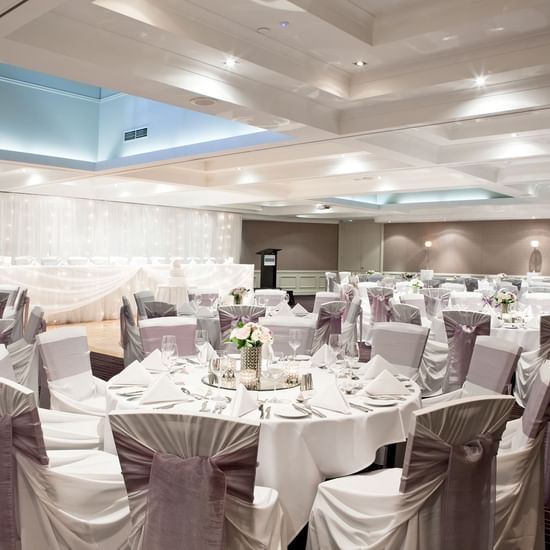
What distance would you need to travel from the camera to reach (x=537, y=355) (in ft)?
19.7

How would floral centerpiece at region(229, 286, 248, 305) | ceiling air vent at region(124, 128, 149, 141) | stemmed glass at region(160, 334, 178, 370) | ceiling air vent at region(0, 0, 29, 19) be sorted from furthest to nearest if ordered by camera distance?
ceiling air vent at region(124, 128, 149, 141), floral centerpiece at region(229, 286, 248, 305), stemmed glass at region(160, 334, 178, 370), ceiling air vent at region(0, 0, 29, 19)

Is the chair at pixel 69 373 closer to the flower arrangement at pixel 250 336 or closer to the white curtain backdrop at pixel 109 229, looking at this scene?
the flower arrangement at pixel 250 336

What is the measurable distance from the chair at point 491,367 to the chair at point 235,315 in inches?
99.7

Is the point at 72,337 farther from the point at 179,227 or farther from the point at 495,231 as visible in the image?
the point at 495,231

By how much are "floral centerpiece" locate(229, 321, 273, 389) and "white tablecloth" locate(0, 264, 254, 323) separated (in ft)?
26.6

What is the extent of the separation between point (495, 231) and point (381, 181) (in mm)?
8258

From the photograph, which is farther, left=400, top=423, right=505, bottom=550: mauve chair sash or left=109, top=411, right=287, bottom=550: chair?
left=400, top=423, right=505, bottom=550: mauve chair sash

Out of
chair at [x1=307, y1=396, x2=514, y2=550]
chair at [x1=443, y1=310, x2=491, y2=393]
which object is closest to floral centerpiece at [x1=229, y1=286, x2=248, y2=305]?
chair at [x1=443, y1=310, x2=491, y2=393]

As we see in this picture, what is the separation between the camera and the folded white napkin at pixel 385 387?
3.14 meters

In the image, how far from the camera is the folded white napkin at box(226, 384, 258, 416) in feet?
8.96

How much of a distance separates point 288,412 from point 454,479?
85 centimetres

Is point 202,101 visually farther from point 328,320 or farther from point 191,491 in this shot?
point 191,491

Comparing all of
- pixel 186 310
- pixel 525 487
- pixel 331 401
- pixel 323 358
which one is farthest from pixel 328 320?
pixel 525 487

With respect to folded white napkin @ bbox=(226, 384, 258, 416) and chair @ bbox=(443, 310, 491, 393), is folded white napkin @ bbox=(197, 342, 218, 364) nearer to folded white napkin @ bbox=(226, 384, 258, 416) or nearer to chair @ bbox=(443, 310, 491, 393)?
folded white napkin @ bbox=(226, 384, 258, 416)
